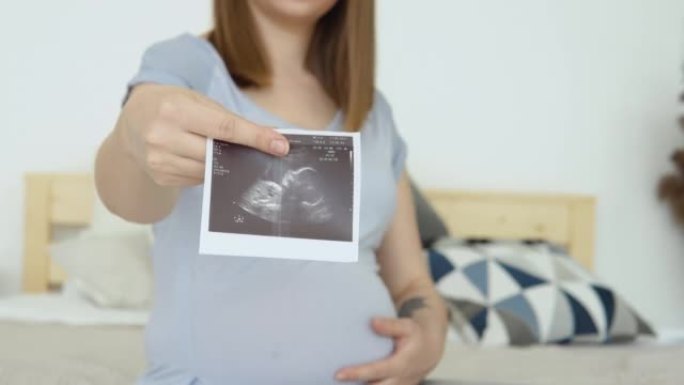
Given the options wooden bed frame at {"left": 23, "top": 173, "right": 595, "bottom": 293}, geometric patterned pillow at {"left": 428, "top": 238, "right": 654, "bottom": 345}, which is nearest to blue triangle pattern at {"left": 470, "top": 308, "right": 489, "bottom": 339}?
geometric patterned pillow at {"left": 428, "top": 238, "right": 654, "bottom": 345}

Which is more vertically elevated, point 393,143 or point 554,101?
point 554,101

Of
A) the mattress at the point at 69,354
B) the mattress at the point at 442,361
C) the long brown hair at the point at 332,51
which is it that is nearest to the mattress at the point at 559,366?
the mattress at the point at 442,361

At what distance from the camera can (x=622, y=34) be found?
229cm

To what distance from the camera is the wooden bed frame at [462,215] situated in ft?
6.98

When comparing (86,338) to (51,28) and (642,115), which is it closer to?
(51,28)

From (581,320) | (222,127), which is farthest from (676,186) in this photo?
(222,127)

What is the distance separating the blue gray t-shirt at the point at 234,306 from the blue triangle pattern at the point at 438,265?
84 cm

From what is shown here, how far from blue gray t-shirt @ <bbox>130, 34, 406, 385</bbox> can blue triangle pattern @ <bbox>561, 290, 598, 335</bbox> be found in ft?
2.99

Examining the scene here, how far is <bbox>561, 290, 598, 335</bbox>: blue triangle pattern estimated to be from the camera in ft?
5.59

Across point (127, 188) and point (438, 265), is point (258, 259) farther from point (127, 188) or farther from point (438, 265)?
point (438, 265)

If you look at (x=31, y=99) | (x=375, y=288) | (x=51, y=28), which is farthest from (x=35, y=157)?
(x=375, y=288)

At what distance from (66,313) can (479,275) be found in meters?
0.92

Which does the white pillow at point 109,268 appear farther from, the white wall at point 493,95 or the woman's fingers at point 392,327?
the woman's fingers at point 392,327

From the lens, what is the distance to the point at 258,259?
85 cm
